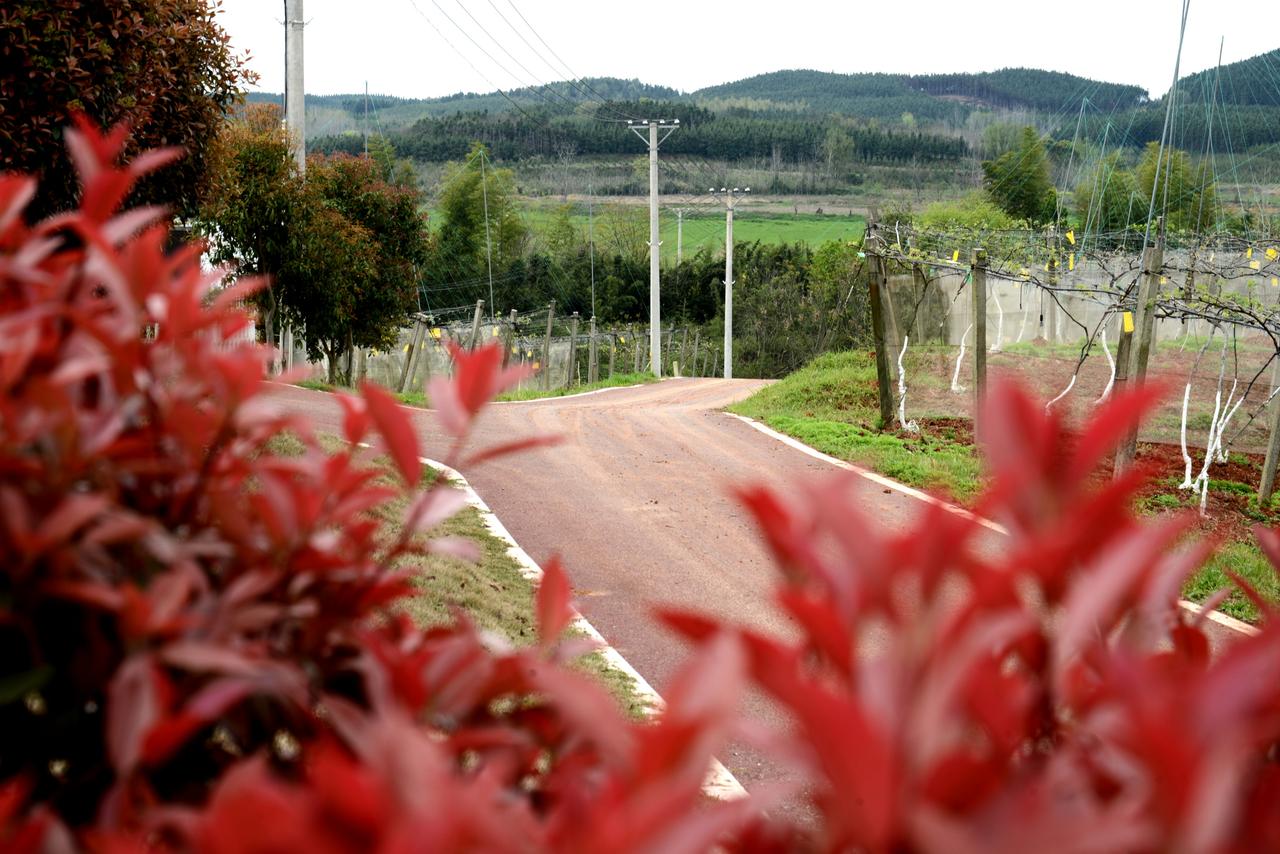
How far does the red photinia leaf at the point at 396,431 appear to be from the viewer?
986 mm

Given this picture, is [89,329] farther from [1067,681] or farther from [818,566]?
[1067,681]

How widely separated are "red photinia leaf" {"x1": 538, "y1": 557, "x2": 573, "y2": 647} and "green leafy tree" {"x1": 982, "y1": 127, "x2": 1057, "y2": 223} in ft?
163

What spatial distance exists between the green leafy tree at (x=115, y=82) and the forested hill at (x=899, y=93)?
78.1 metres

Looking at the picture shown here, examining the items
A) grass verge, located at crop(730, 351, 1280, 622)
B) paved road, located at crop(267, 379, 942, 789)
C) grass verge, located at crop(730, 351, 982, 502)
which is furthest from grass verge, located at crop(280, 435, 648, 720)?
grass verge, located at crop(730, 351, 982, 502)

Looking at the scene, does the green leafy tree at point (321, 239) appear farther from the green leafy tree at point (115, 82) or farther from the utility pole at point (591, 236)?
the utility pole at point (591, 236)

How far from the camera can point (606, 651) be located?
4996mm

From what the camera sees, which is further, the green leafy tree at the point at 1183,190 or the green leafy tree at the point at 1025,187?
the green leafy tree at the point at 1025,187

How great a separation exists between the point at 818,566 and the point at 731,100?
111m

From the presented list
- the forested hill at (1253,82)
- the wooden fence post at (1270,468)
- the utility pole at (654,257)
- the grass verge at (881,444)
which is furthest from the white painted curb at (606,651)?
the forested hill at (1253,82)

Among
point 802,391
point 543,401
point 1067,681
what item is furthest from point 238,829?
point 543,401

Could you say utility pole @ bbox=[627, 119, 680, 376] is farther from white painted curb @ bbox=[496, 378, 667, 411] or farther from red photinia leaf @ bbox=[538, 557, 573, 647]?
red photinia leaf @ bbox=[538, 557, 573, 647]

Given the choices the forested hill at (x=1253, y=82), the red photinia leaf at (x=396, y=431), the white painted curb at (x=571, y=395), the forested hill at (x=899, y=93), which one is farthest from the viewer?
the forested hill at (x=899, y=93)

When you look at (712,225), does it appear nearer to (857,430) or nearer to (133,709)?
(857,430)

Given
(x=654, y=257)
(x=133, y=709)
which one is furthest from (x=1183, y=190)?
(x=133, y=709)
